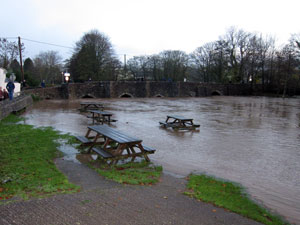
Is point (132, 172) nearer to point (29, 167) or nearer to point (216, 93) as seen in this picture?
point (29, 167)

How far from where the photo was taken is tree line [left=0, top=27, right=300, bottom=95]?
4156 centimetres

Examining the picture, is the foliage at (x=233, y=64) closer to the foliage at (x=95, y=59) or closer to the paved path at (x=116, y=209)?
the foliage at (x=95, y=59)

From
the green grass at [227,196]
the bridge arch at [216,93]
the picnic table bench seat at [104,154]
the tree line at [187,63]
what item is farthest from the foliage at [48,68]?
the green grass at [227,196]

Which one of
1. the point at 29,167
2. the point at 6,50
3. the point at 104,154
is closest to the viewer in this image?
the point at 29,167

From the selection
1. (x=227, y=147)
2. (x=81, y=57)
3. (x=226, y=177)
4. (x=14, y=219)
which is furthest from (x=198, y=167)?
(x=81, y=57)

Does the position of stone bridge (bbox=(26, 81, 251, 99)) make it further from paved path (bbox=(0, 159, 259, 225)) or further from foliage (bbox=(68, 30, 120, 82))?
paved path (bbox=(0, 159, 259, 225))

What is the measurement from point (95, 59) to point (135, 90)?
1004cm

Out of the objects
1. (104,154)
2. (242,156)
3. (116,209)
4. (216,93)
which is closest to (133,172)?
(104,154)

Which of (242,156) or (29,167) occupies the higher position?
A: (29,167)

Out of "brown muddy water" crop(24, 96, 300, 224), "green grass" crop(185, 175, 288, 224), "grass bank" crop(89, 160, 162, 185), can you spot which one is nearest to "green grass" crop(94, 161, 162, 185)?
"grass bank" crop(89, 160, 162, 185)

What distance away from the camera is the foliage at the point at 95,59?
4266 cm

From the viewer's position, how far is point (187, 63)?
55.3 metres

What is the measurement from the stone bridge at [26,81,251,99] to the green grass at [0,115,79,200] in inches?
813

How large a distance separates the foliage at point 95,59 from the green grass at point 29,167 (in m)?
35.2
